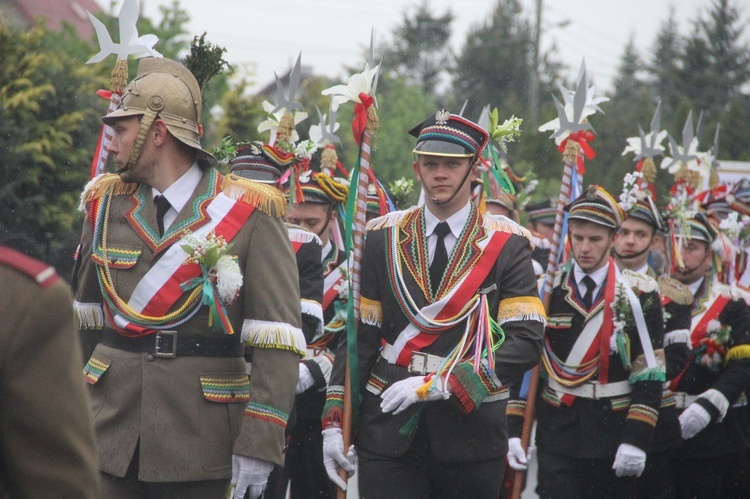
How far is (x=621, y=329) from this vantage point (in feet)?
21.0

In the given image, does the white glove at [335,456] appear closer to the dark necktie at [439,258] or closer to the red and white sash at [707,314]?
the dark necktie at [439,258]

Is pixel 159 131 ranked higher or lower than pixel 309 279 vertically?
higher

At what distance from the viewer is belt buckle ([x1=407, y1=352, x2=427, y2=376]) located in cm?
484

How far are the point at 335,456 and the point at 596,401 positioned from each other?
207 centimetres

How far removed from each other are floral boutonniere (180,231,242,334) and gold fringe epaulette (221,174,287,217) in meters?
0.26

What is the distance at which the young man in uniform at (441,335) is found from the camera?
4.76 m

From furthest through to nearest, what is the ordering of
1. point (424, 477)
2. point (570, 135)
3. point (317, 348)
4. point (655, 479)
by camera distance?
point (570, 135) → point (655, 479) → point (317, 348) → point (424, 477)

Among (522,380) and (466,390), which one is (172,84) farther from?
(522,380)

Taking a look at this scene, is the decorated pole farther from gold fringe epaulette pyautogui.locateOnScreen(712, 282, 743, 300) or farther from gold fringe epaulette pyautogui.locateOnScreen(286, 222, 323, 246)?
gold fringe epaulette pyautogui.locateOnScreen(712, 282, 743, 300)

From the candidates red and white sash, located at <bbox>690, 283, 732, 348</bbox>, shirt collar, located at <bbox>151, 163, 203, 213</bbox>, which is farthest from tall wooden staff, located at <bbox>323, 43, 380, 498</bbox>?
red and white sash, located at <bbox>690, 283, 732, 348</bbox>

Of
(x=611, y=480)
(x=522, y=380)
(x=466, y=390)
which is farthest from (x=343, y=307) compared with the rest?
(x=466, y=390)

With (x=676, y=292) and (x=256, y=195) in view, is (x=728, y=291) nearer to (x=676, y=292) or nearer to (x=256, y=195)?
(x=676, y=292)

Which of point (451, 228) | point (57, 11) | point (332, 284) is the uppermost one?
point (57, 11)

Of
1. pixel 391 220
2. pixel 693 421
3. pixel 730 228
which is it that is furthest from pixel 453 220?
pixel 730 228
